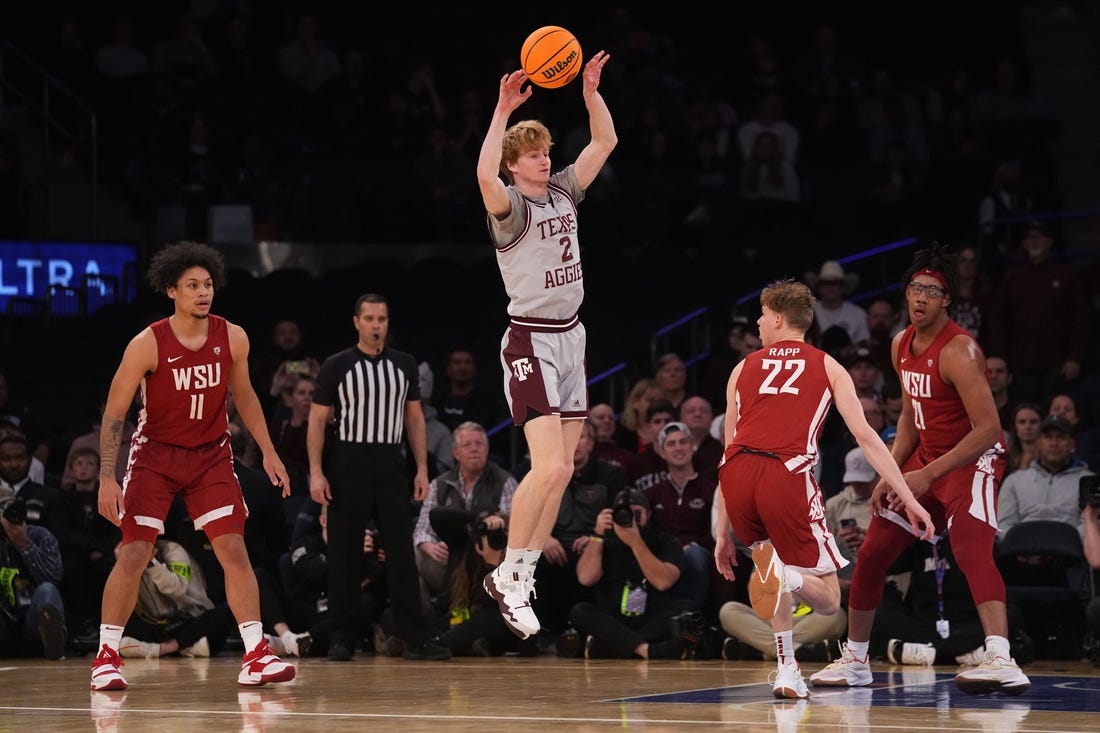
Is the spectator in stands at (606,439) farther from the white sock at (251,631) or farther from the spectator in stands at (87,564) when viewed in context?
the white sock at (251,631)

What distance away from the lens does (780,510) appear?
7.29 m

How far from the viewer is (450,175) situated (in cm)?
1728

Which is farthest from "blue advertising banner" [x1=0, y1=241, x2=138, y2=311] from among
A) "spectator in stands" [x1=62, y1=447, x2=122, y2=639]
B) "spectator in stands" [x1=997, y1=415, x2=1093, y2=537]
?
"spectator in stands" [x1=997, y1=415, x2=1093, y2=537]

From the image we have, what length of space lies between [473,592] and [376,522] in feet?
3.06

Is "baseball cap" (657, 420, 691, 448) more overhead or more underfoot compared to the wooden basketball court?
more overhead

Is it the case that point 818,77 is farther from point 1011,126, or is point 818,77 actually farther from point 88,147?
point 88,147

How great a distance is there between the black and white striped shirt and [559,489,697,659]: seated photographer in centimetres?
139

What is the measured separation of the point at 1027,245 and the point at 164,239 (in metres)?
8.18

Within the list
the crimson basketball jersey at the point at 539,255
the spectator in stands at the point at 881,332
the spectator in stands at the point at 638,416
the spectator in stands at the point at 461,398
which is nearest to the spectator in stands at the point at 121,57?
the spectator in stands at the point at 461,398

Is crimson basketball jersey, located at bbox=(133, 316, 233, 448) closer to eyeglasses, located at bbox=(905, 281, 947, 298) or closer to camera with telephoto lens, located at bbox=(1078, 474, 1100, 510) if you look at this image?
eyeglasses, located at bbox=(905, 281, 947, 298)

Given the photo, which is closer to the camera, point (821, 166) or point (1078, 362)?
point (1078, 362)

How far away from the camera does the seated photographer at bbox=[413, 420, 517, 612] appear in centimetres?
1108

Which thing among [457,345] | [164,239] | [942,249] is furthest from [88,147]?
[942,249]

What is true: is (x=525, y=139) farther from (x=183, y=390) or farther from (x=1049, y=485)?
(x=1049, y=485)
